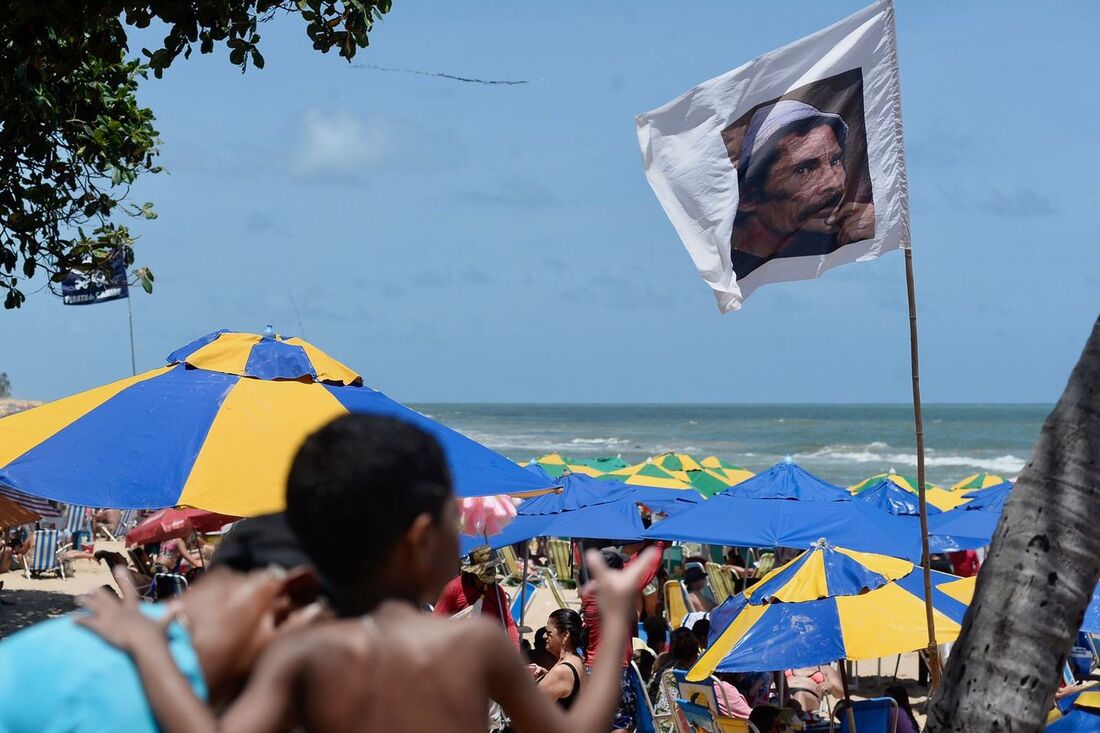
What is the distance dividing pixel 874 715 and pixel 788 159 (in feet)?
11.9

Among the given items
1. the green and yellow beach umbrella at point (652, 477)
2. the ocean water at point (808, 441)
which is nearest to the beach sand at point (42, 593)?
the green and yellow beach umbrella at point (652, 477)

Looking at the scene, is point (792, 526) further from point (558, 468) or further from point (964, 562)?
point (558, 468)

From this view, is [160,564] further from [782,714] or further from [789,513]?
[782,714]

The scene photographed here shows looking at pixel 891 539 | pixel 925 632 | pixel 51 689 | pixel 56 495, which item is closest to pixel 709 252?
pixel 925 632

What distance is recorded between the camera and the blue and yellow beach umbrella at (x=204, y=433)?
4.64 m

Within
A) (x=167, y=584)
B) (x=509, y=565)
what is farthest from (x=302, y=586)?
(x=509, y=565)

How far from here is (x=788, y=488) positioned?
448 inches

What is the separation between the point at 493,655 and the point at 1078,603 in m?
1.93

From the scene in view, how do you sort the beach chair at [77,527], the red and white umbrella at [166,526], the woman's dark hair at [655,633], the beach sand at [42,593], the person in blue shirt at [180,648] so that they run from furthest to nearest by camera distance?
1. the beach chair at [77,527]
2. the beach sand at [42,593]
3. the woman's dark hair at [655,633]
4. the red and white umbrella at [166,526]
5. the person in blue shirt at [180,648]

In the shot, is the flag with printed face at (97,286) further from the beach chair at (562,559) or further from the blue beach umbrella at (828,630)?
the beach chair at (562,559)

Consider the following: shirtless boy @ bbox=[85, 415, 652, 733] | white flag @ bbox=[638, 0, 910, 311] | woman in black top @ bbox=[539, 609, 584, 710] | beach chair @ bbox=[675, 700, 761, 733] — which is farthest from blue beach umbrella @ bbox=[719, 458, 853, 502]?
shirtless boy @ bbox=[85, 415, 652, 733]

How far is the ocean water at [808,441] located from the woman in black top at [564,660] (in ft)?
135

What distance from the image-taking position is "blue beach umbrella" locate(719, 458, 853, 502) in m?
11.2

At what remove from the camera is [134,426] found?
4977 mm
